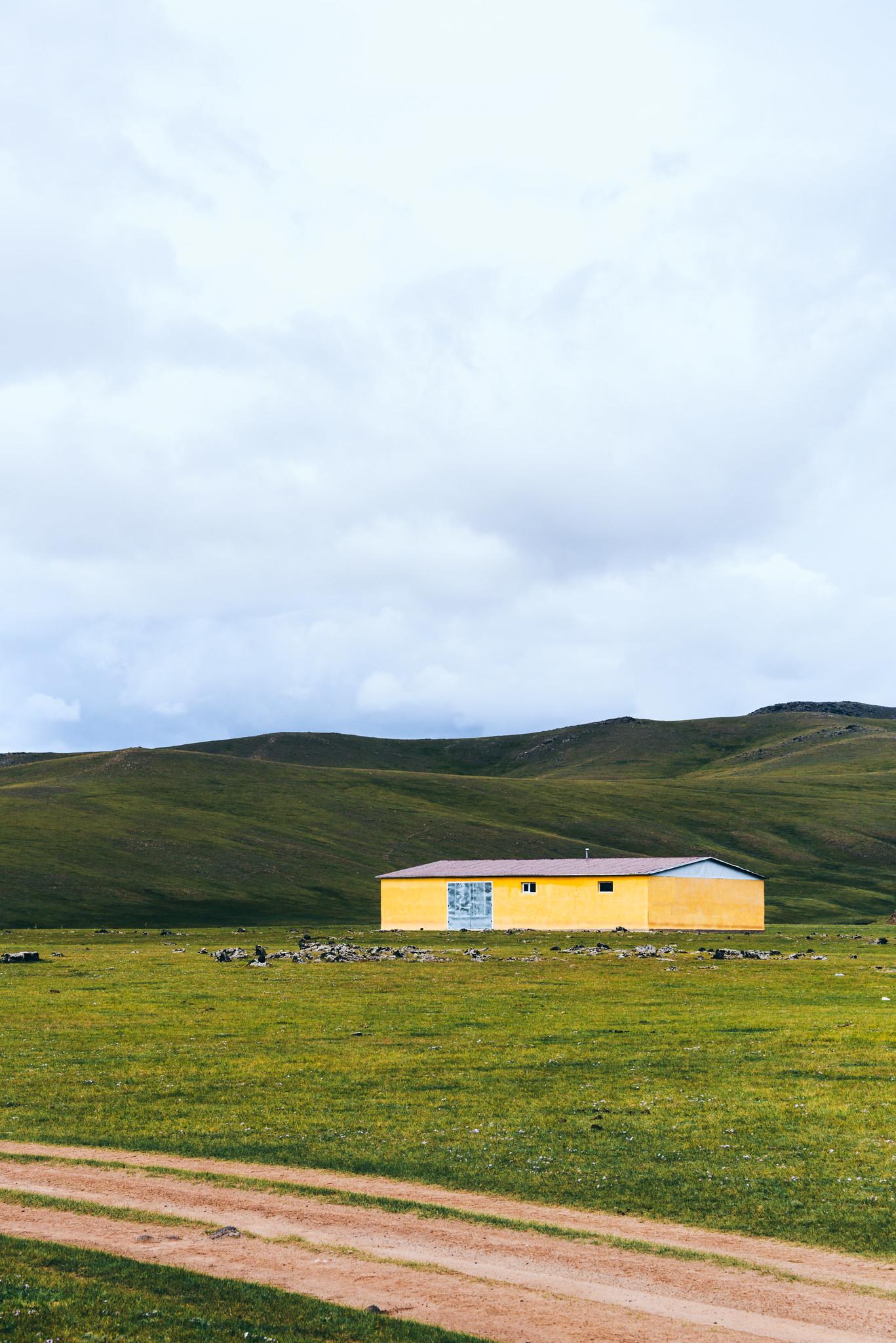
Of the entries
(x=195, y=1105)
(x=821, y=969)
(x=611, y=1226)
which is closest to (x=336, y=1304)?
(x=611, y=1226)

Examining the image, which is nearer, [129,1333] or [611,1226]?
[129,1333]

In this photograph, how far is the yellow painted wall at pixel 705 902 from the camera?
102875 millimetres

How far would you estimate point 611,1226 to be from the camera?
17.0 m

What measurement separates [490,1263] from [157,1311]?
4.33 m

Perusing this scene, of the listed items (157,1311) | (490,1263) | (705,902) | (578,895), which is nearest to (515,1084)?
(490,1263)

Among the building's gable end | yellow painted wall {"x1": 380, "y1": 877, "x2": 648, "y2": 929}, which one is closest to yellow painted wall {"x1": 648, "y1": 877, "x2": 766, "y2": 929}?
the building's gable end

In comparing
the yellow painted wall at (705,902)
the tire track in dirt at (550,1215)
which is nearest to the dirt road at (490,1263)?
the tire track in dirt at (550,1215)

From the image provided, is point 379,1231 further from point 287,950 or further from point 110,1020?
point 287,950

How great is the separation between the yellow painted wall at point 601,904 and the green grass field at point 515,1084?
46487 millimetres

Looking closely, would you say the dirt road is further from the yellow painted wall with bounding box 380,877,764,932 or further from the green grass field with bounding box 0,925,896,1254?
the yellow painted wall with bounding box 380,877,764,932

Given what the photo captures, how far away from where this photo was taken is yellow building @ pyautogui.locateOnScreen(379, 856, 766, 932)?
103625 millimetres

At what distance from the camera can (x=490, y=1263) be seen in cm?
1509

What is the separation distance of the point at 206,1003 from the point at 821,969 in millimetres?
32947

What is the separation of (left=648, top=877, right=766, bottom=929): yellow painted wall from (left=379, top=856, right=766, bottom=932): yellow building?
6cm
